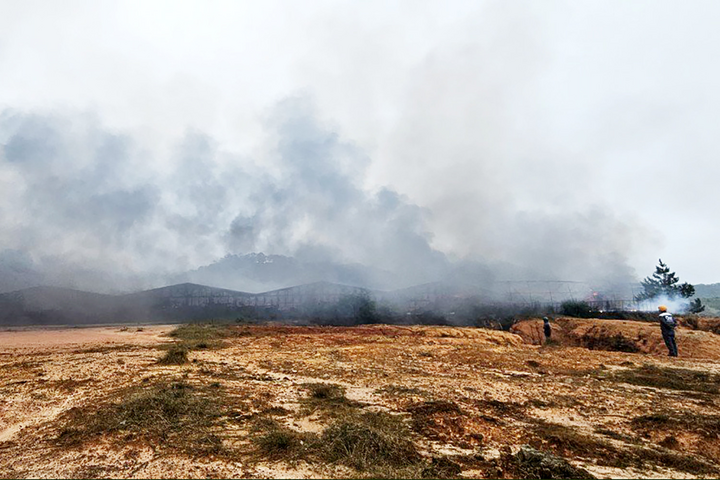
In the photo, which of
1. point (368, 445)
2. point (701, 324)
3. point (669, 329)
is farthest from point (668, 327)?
point (368, 445)

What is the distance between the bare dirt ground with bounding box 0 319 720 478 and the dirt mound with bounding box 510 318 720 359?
622cm

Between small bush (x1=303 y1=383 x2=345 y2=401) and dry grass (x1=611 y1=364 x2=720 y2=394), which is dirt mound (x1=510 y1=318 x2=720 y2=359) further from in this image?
small bush (x1=303 y1=383 x2=345 y2=401)

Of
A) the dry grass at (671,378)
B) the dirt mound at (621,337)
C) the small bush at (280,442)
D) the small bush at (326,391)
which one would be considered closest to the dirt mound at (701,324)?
the dirt mound at (621,337)

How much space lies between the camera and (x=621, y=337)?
25281mm

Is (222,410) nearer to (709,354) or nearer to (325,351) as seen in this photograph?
(325,351)

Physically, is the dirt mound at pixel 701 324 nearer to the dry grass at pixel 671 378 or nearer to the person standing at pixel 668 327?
the person standing at pixel 668 327

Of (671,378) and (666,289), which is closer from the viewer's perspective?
(671,378)

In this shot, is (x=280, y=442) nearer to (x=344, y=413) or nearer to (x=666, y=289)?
(x=344, y=413)

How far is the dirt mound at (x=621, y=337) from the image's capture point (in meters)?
21.2

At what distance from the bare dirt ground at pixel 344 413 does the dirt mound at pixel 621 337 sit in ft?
20.4

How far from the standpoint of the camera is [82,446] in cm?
723

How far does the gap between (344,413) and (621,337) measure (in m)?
24.7

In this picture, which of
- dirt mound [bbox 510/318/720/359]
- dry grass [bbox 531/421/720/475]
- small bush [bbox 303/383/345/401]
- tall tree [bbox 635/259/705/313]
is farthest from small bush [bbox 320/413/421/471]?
tall tree [bbox 635/259/705/313]

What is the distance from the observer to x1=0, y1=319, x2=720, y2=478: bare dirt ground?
6.45 meters
